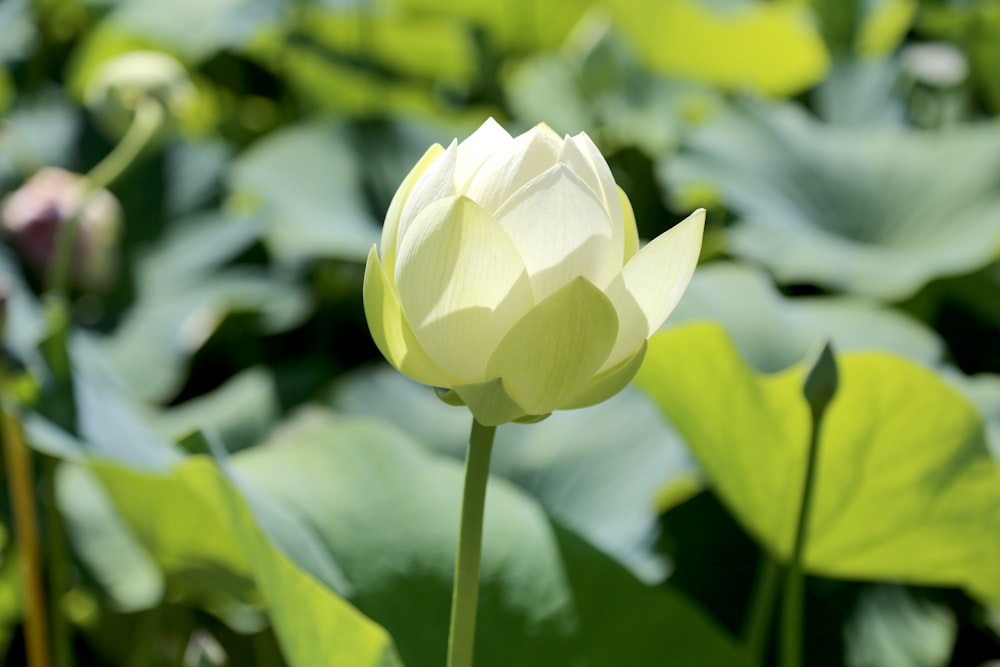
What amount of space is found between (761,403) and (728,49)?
986 millimetres

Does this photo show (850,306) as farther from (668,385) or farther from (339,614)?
(339,614)

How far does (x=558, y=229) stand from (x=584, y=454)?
1.75 ft

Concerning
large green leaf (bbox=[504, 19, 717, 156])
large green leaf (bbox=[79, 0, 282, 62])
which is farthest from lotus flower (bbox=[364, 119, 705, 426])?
large green leaf (bbox=[79, 0, 282, 62])

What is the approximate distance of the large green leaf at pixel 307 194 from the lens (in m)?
1.08

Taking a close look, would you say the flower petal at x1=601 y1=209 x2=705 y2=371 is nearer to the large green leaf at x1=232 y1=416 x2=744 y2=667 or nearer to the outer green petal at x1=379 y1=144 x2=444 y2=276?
the outer green petal at x1=379 y1=144 x2=444 y2=276

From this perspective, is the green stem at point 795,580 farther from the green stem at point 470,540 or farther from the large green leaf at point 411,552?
the green stem at point 470,540

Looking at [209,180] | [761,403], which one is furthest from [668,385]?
[209,180]

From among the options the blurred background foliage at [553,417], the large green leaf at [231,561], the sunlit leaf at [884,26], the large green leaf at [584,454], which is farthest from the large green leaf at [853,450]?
the sunlit leaf at [884,26]

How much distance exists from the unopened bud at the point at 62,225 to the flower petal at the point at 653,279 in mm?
863

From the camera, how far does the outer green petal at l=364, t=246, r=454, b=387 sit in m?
0.36

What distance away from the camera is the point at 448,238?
346mm

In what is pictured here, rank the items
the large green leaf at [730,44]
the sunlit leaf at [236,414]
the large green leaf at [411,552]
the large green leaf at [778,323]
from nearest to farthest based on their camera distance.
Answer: the large green leaf at [411,552] < the large green leaf at [778,323] < the sunlit leaf at [236,414] < the large green leaf at [730,44]

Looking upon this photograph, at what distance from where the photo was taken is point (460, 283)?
349mm

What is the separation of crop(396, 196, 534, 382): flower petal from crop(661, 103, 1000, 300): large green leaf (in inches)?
26.8
